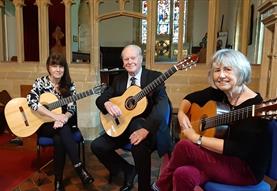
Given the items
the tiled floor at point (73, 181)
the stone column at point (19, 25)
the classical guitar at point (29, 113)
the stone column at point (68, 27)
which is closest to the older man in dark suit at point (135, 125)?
the tiled floor at point (73, 181)

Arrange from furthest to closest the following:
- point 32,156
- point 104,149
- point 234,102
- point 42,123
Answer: point 32,156 < point 42,123 < point 104,149 < point 234,102

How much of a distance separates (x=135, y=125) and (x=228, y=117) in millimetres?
914

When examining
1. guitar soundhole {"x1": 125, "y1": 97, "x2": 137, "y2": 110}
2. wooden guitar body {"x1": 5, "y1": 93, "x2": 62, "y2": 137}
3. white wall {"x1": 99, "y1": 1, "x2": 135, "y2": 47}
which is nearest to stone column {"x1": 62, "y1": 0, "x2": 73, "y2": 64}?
wooden guitar body {"x1": 5, "y1": 93, "x2": 62, "y2": 137}

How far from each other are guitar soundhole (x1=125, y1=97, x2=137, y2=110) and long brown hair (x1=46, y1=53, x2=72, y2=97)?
63 centimetres

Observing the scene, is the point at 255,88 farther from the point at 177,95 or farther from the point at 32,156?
the point at 32,156

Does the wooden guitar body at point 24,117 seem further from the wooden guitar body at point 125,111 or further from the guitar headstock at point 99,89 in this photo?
the wooden guitar body at point 125,111

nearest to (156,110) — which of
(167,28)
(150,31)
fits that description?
(150,31)

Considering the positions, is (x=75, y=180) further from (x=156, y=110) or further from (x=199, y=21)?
(x=199, y=21)

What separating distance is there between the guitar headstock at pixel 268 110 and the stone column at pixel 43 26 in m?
3.13

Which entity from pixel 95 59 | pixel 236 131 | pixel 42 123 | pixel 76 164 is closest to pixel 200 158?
pixel 236 131

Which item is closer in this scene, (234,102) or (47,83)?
(234,102)

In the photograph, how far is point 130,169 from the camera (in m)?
2.41

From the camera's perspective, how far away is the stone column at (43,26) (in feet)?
12.3

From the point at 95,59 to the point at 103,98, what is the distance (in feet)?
4.69
